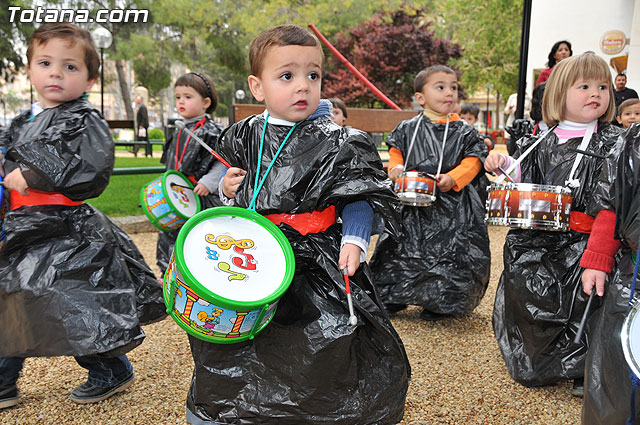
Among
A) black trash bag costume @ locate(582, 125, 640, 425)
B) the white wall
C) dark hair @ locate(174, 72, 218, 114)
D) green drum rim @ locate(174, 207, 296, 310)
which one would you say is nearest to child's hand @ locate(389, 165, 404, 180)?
A: dark hair @ locate(174, 72, 218, 114)

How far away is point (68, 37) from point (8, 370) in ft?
4.67

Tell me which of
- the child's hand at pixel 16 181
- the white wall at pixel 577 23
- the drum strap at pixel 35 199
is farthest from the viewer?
the white wall at pixel 577 23

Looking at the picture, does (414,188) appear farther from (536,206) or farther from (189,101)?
(189,101)

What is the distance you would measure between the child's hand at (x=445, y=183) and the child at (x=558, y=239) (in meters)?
0.71

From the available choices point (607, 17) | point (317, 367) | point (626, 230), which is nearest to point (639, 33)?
point (607, 17)

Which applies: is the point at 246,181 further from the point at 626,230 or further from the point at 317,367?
the point at 626,230

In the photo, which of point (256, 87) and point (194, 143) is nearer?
point (256, 87)

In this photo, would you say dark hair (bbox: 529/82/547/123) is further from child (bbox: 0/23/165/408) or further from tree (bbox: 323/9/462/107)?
tree (bbox: 323/9/462/107)

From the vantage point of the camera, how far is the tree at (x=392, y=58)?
51.2ft

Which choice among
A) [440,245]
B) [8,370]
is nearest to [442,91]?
[440,245]

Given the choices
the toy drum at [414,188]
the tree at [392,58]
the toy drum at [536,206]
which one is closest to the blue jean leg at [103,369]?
the toy drum at [414,188]

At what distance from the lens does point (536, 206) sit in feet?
8.22

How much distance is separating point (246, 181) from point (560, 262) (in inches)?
62.8

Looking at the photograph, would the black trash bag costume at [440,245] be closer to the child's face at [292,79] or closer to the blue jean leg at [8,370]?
the child's face at [292,79]
